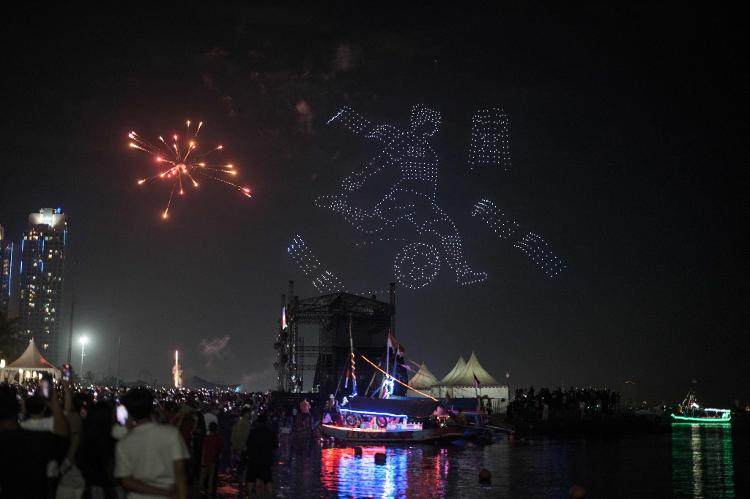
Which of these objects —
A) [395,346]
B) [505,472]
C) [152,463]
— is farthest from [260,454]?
[395,346]

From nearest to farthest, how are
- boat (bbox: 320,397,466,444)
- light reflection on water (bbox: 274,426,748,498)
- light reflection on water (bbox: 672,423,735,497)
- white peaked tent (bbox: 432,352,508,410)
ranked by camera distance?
light reflection on water (bbox: 274,426,748,498)
light reflection on water (bbox: 672,423,735,497)
boat (bbox: 320,397,466,444)
white peaked tent (bbox: 432,352,508,410)

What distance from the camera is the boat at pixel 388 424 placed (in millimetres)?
40406

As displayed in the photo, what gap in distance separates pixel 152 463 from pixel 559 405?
190 feet

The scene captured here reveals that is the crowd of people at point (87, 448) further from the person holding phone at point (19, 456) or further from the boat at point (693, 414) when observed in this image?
the boat at point (693, 414)

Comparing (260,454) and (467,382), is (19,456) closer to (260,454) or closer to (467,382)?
(260,454)

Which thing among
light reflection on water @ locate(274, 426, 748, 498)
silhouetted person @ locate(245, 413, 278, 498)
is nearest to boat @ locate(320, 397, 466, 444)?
light reflection on water @ locate(274, 426, 748, 498)

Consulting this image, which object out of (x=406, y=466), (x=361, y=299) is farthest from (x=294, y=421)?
Result: (x=406, y=466)

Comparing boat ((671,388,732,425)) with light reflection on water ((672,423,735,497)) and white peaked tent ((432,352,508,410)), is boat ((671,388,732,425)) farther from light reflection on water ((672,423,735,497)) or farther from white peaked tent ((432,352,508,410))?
light reflection on water ((672,423,735,497))

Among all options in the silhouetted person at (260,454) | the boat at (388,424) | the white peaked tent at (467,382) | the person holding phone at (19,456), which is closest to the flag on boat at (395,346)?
the boat at (388,424)

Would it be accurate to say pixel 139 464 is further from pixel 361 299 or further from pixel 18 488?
pixel 361 299

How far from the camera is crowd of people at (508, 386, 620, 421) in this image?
5822cm

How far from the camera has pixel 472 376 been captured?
6519 cm

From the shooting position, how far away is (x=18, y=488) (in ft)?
23.5

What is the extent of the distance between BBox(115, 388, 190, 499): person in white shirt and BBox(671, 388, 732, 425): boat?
94.7 metres
